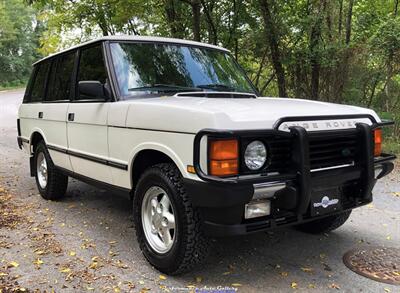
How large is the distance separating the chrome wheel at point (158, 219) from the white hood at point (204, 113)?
59cm

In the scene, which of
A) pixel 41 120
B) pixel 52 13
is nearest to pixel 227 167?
pixel 41 120

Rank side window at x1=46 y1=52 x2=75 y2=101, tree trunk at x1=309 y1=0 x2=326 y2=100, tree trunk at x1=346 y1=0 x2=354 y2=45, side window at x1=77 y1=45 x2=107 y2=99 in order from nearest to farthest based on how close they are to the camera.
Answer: side window at x1=77 y1=45 x2=107 y2=99, side window at x1=46 y1=52 x2=75 y2=101, tree trunk at x1=309 y1=0 x2=326 y2=100, tree trunk at x1=346 y1=0 x2=354 y2=45

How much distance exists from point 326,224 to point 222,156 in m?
2.07

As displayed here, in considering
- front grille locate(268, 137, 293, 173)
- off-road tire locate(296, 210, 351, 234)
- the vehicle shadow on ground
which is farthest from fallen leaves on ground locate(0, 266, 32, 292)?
off-road tire locate(296, 210, 351, 234)

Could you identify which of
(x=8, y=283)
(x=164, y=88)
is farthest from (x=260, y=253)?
(x=8, y=283)

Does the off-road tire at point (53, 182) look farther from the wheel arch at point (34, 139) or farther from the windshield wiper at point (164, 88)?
the windshield wiper at point (164, 88)

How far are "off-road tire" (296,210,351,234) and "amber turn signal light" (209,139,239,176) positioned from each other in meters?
1.90

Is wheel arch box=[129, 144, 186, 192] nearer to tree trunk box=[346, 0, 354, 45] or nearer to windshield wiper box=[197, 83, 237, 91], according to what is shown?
windshield wiper box=[197, 83, 237, 91]

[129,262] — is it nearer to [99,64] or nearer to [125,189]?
[125,189]

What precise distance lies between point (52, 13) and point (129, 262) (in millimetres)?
15722

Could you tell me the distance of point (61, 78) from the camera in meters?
5.46

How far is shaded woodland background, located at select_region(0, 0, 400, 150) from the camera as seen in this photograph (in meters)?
10.2

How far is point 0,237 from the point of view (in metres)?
4.46

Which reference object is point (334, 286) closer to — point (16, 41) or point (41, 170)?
point (41, 170)
